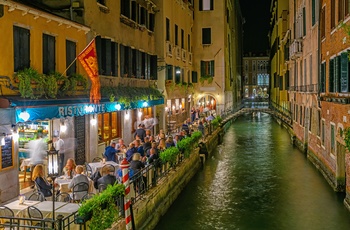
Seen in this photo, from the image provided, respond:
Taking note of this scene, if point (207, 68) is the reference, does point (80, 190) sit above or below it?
below

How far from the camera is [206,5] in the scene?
45.5m

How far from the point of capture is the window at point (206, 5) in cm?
4534

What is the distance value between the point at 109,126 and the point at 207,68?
82.4ft

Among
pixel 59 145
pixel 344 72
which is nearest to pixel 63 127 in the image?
pixel 59 145

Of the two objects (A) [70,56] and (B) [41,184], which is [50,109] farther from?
(A) [70,56]

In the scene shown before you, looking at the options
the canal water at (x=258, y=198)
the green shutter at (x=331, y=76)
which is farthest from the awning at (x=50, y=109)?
the green shutter at (x=331, y=76)

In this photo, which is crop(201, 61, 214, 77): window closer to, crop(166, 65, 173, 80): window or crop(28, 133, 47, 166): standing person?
crop(166, 65, 173, 80): window

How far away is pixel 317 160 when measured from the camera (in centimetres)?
2458

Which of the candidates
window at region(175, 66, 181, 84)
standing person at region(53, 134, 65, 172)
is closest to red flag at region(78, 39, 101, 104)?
standing person at region(53, 134, 65, 172)

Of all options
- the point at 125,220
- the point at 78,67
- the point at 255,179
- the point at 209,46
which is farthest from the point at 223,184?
the point at 209,46

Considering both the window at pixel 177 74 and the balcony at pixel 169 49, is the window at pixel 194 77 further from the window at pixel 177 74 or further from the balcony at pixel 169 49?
the balcony at pixel 169 49

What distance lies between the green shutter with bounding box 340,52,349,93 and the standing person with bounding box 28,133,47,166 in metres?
11.4

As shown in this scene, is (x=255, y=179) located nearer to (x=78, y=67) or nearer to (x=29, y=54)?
(x=78, y=67)

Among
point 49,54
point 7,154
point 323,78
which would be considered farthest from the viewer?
point 323,78
